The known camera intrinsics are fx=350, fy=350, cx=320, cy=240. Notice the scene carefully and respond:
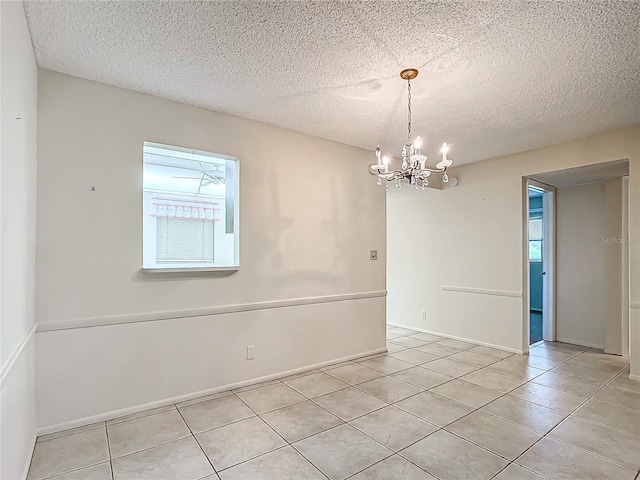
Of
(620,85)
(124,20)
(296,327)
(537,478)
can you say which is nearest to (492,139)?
(620,85)

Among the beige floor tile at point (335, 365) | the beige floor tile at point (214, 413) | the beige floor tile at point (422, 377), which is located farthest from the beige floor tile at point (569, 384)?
the beige floor tile at point (214, 413)

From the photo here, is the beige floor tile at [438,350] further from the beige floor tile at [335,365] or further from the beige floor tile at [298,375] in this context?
the beige floor tile at [298,375]

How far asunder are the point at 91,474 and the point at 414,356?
3199 mm

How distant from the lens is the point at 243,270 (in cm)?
316

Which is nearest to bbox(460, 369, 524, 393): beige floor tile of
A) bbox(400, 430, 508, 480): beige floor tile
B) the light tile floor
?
the light tile floor

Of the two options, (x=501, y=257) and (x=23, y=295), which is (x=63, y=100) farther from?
(x=501, y=257)

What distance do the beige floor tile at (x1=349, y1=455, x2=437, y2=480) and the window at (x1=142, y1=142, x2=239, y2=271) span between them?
6.03 ft

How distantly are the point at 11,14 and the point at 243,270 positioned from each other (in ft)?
7.11

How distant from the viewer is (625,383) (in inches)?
128

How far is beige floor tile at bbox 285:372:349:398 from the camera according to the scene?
9.92ft

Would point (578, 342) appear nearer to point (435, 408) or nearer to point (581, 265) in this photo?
point (581, 265)

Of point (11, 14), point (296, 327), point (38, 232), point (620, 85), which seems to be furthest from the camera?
point (296, 327)

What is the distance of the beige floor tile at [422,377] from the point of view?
3.23 meters

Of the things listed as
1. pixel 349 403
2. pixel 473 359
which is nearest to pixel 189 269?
pixel 349 403
